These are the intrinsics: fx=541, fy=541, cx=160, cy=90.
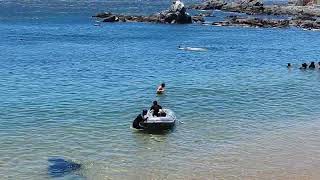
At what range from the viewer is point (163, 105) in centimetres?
3988

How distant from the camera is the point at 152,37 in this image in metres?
90.4

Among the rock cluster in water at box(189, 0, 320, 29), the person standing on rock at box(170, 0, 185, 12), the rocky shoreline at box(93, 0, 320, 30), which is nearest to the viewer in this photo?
the rock cluster in water at box(189, 0, 320, 29)

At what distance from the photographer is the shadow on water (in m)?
24.5

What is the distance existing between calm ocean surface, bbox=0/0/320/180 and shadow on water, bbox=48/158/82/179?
0.41 m

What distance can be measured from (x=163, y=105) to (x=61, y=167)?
15.4 metres

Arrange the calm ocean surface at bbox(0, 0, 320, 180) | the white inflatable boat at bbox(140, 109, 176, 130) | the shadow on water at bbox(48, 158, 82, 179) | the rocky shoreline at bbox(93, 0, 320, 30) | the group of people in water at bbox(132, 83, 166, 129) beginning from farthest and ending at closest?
the rocky shoreline at bbox(93, 0, 320, 30) → the group of people in water at bbox(132, 83, 166, 129) → the white inflatable boat at bbox(140, 109, 176, 130) → the calm ocean surface at bbox(0, 0, 320, 180) → the shadow on water at bbox(48, 158, 82, 179)

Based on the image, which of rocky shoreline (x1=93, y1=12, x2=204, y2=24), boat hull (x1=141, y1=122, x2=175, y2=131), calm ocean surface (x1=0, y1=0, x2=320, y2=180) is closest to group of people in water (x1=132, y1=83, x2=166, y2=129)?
boat hull (x1=141, y1=122, x2=175, y2=131)

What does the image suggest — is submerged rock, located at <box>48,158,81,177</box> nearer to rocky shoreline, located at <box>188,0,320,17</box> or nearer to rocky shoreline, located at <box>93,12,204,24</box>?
rocky shoreline, located at <box>93,12,204,24</box>

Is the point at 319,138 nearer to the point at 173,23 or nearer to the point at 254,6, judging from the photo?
the point at 173,23

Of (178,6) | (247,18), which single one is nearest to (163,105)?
(178,6)

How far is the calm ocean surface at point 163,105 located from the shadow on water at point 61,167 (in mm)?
408

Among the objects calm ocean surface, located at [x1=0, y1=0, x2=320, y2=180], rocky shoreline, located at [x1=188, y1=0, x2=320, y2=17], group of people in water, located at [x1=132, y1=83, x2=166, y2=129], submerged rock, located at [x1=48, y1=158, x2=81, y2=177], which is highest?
A: group of people in water, located at [x1=132, y1=83, x2=166, y2=129]

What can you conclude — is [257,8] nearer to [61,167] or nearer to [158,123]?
[158,123]

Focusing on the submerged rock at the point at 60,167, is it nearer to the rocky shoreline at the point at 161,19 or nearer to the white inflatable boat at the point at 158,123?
the white inflatable boat at the point at 158,123
